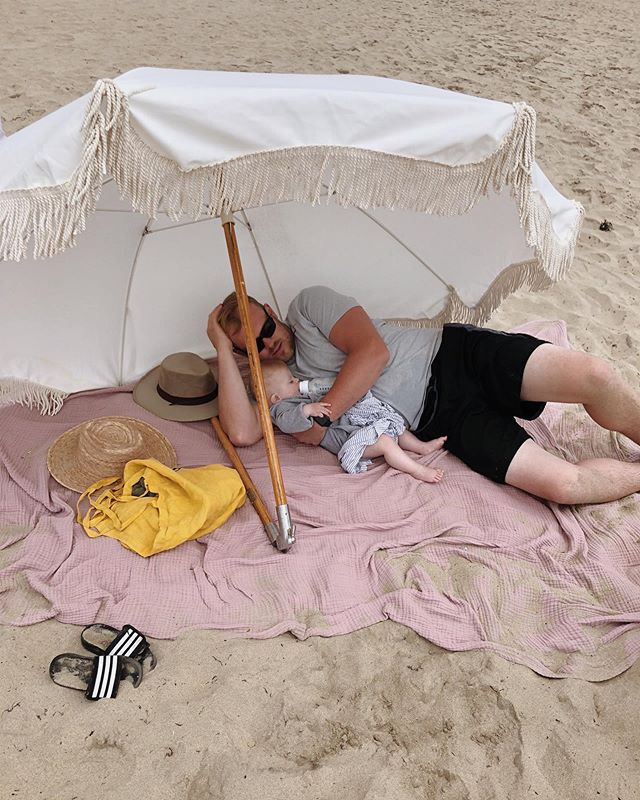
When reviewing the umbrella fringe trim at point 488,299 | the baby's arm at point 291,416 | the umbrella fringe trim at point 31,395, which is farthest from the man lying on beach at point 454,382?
the umbrella fringe trim at point 31,395

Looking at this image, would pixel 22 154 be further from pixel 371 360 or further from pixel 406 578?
pixel 406 578

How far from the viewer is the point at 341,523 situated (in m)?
3.02

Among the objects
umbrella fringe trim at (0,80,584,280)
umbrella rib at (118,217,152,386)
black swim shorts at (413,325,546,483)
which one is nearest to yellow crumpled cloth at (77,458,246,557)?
umbrella rib at (118,217,152,386)

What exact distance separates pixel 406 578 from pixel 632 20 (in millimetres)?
10993

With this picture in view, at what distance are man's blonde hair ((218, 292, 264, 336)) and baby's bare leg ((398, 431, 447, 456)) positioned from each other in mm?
890

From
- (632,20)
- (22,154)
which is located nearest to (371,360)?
(22,154)

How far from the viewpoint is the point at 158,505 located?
9.47 feet

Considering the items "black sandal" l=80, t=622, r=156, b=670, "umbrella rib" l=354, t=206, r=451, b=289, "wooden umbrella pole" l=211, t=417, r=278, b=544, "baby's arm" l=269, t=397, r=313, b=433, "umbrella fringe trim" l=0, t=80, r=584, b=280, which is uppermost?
"umbrella fringe trim" l=0, t=80, r=584, b=280

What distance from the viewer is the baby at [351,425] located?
323 cm

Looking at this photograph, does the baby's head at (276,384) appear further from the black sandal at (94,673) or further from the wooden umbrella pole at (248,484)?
the black sandal at (94,673)

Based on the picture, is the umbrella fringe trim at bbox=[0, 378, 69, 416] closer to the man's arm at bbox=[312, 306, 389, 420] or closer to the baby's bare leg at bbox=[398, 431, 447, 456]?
the man's arm at bbox=[312, 306, 389, 420]

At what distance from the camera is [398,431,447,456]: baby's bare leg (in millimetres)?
3344

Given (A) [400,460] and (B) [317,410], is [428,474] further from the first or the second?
(B) [317,410]

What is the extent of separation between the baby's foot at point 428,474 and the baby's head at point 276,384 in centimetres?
65
